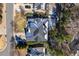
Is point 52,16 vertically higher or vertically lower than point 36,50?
higher

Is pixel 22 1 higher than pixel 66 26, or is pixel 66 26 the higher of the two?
pixel 22 1

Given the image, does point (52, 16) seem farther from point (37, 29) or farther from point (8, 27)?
point (8, 27)

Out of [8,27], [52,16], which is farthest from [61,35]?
[8,27]

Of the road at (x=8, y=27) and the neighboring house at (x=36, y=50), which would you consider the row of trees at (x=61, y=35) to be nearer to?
the neighboring house at (x=36, y=50)

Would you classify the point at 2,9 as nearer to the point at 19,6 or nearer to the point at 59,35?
the point at 19,6

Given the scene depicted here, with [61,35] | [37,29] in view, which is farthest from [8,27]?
[61,35]

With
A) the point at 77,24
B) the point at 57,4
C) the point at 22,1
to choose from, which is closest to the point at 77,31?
the point at 77,24

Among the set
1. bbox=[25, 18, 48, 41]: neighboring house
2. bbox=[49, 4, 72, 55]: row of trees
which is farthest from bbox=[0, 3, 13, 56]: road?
bbox=[49, 4, 72, 55]: row of trees

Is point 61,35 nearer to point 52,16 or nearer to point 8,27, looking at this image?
point 52,16

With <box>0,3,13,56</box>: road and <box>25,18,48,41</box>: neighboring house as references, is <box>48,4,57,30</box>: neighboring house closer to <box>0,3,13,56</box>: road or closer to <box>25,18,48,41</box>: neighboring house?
<box>25,18,48,41</box>: neighboring house
